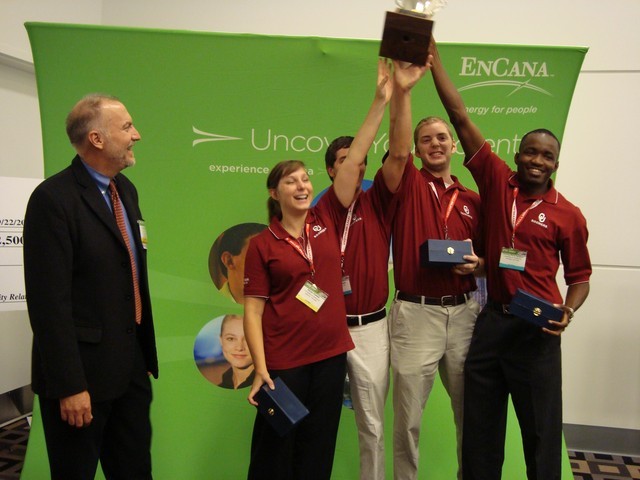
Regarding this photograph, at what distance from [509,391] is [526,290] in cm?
43

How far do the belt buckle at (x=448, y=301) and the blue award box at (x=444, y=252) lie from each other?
0.62ft

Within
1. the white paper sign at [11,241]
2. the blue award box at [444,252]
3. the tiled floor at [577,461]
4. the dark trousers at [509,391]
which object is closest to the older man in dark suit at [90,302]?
the blue award box at [444,252]

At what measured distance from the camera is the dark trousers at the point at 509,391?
6.99 feet

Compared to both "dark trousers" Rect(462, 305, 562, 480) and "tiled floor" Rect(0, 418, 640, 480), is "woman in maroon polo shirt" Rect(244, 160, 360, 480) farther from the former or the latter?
"tiled floor" Rect(0, 418, 640, 480)

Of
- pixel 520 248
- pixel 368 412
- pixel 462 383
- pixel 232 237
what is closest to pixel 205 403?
pixel 232 237

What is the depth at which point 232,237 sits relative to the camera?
2.97 m

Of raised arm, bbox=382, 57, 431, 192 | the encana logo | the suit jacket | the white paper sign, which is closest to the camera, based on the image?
the suit jacket

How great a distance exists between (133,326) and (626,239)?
10.4ft

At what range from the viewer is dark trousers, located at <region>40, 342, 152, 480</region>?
5.77 ft

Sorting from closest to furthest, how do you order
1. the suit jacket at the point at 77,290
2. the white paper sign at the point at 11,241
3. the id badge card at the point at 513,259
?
the suit jacket at the point at 77,290
the id badge card at the point at 513,259
the white paper sign at the point at 11,241

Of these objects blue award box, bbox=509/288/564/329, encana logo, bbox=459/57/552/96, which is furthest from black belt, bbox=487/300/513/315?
encana logo, bbox=459/57/552/96

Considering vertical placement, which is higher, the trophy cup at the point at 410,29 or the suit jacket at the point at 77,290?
the trophy cup at the point at 410,29

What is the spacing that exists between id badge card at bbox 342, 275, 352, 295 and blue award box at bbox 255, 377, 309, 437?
0.43 m

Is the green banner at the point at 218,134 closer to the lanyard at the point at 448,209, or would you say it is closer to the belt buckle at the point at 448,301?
the lanyard at the point at 448,209
